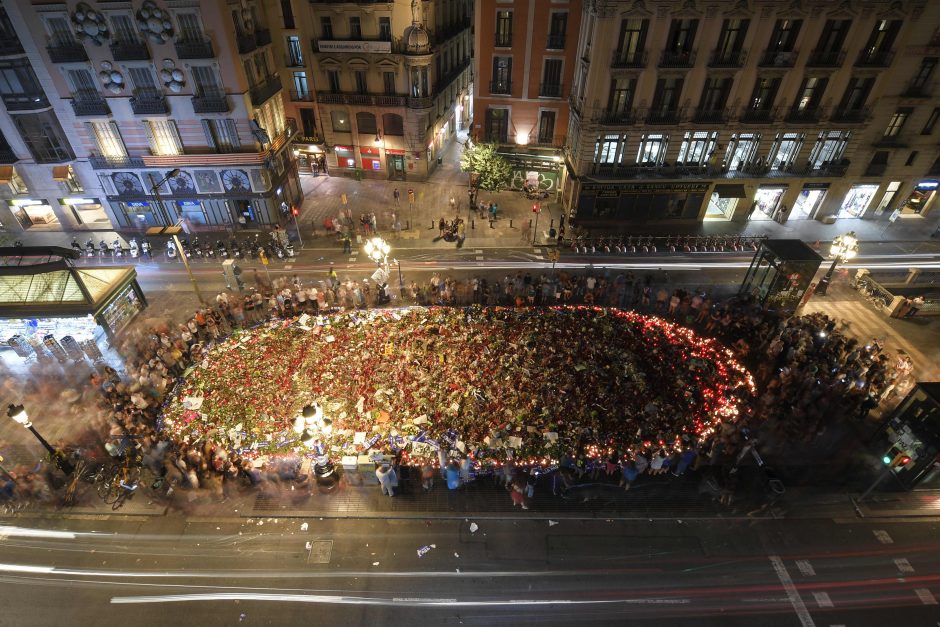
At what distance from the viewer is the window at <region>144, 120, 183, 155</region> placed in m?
31.8

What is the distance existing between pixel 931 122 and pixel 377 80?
40.1 meters

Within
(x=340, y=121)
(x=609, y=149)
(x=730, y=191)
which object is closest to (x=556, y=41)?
(x=609, y=149)

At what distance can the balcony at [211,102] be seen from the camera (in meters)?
30.6

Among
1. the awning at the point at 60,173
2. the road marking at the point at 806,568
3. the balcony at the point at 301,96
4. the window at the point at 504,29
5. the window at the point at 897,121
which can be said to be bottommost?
the road marking at the point at 806,568

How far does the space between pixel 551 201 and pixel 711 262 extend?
1366 cm

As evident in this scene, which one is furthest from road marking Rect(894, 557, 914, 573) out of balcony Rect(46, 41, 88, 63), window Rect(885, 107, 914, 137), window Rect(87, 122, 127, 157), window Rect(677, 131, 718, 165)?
balcony Rect(46, 41, 88, 63)

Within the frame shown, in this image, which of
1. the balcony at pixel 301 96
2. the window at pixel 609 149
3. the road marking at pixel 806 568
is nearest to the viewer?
the road marking at pixel 806 568

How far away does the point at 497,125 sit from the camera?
129 ft

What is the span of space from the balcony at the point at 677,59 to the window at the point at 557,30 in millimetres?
8009

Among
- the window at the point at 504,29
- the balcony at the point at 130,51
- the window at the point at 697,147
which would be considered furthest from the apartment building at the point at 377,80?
the window at the point at 697,147

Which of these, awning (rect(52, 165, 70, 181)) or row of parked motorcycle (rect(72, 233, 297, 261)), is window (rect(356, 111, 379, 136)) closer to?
row of parked motorcycle (rect(72, 233, 297, 261))

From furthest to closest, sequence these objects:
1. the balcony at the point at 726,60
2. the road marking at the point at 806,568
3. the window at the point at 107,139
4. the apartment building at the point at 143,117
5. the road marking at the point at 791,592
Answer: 1. the window at the point at 107,139
2. the balcony at the point at 726,60
3. the apartment building at the point at 143,117
4. the road marking at the point at 806,568
5. the road marking at the point at 791,592

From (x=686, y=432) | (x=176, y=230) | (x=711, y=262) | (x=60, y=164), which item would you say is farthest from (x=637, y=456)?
(x=60, y=164)

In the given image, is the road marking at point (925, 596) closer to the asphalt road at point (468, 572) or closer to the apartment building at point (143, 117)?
the asphalt road at point (468, 572)
